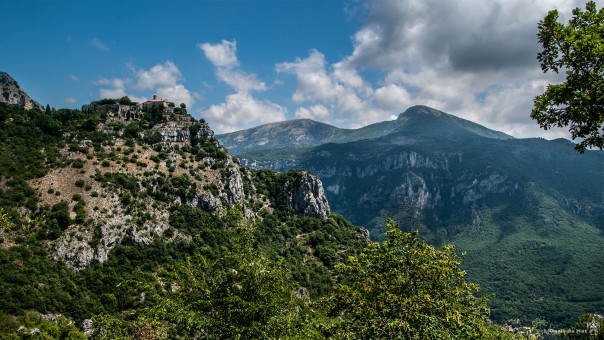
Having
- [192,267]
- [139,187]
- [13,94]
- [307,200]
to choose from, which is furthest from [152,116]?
[13,94]

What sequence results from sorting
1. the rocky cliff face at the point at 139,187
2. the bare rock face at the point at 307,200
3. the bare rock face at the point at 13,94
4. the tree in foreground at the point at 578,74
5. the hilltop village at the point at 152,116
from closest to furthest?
1. the tree in foreground at the point at 578,74
2. the rocky cliff face at the point at 139,187
3. the hilltop village at the point at 152,116
4. the bare rock face at the point at 307,200
5. the bare rock face at the point at 13,94

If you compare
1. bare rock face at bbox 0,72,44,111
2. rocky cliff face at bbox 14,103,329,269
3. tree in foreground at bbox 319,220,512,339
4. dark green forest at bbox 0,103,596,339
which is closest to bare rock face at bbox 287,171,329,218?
rocky cliff face at bbox 14,103,329,269

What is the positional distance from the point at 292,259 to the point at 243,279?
6369cm

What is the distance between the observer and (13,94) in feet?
433

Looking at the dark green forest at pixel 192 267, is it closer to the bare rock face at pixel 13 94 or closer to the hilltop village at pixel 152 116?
the hilltop village at pixel 152 116

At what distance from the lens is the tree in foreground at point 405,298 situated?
9062 mm

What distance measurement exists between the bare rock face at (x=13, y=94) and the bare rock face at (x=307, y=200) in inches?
4874

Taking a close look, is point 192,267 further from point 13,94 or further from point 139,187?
point 13,94

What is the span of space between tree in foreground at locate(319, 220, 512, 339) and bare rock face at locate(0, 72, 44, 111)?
557 feet

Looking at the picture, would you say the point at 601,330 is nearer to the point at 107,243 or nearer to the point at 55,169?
the point at 107,243

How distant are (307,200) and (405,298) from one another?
8812 centimetres

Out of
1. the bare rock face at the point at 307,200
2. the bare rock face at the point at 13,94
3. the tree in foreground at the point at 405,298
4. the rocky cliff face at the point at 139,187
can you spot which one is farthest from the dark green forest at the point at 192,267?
the bare rock face at the point at 13,94

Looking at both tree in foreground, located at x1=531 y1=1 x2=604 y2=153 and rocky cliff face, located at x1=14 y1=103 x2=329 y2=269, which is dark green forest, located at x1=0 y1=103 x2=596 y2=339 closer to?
rocky cliff face, located at x1=14 y1=103 x2=329 y2=269

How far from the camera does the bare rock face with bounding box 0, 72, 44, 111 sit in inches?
5064
